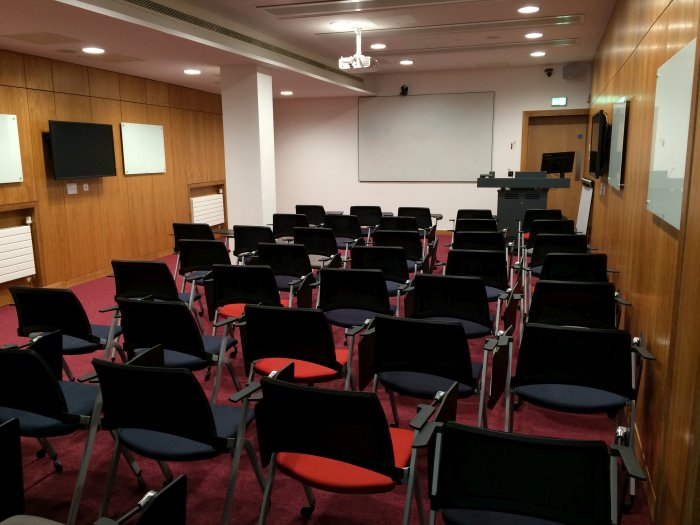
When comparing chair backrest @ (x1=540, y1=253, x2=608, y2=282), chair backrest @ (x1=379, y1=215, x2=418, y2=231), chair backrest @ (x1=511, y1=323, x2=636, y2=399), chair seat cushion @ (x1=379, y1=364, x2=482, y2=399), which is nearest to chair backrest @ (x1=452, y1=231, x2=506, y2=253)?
chair backrest @ (x1=540, y1=253, x2=608, y2=282)

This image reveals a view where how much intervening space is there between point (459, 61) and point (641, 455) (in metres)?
8.57

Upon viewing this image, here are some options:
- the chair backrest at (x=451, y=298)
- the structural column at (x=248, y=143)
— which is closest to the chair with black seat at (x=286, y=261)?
the chair backrest at (x=451, y=298)

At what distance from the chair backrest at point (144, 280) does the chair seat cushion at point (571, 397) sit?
8.93 feet

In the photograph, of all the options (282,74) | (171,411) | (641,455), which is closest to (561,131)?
(282,74)

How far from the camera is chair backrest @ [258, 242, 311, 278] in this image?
5074 millimetres

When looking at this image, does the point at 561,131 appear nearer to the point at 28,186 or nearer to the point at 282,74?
the point at 282,74

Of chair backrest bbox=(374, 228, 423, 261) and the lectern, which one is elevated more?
the lectern

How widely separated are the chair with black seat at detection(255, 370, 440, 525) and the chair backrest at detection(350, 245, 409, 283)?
2.81 m

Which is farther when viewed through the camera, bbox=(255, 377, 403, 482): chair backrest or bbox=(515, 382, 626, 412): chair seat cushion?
bbox=(515, 382, 626, 412): chair seat cushion

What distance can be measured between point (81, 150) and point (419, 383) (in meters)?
6.51

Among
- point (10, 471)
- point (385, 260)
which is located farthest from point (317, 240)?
point (10, 471)

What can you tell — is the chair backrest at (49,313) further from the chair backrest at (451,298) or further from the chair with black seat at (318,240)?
the chair with black seat at (318,240)

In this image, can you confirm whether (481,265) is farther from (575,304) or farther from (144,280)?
(144,280)

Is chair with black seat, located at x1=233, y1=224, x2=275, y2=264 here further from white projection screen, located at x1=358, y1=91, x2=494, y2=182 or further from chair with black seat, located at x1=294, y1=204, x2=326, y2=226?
white projection screen, located at x1=358, y1=91, x2=494, y2=182
